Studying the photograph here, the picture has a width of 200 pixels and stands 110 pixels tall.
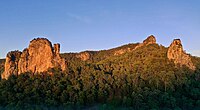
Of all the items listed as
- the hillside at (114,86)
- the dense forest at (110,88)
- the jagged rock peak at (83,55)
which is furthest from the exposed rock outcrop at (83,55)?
the dense forest at (110,88)

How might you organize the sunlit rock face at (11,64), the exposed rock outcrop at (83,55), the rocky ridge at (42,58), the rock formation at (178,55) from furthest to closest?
the exposed rock outcrop at (83,55) < the sunlit rock face at (11,64) < the rocky ridge at (42,58) < the rock formation at (178,55)

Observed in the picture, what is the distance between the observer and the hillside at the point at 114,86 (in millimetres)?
74413

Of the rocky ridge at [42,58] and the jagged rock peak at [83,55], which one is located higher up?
the jagged rock peak at [83,55]

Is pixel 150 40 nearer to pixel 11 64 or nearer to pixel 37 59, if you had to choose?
pixel 37 59

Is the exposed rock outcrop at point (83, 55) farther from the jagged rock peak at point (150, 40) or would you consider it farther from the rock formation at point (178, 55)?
the rock formation at point (178, 55)

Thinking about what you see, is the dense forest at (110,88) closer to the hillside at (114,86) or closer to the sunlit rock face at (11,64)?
the hillside at (114,86)

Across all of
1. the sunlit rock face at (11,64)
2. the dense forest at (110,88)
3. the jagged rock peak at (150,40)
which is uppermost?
the jagged rock peak at (150,40)

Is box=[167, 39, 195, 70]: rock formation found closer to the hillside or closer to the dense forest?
the hillside

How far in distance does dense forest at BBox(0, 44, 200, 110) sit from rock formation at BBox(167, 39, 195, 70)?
1899mm

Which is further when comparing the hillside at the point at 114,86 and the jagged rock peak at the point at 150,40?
the jagged rock peak at the point at 150,40

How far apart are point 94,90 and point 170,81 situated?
19022 millimetres

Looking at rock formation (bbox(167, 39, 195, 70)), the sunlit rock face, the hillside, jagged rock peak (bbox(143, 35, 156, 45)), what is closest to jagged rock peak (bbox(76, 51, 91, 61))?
jagged rock peak (bbox(143, 35, 156, 45))

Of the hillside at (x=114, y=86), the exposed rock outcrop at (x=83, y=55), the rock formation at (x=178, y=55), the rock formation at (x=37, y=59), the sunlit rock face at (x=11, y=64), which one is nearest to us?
the hillside at (x=114, y=86)

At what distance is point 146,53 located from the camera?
11031cm
